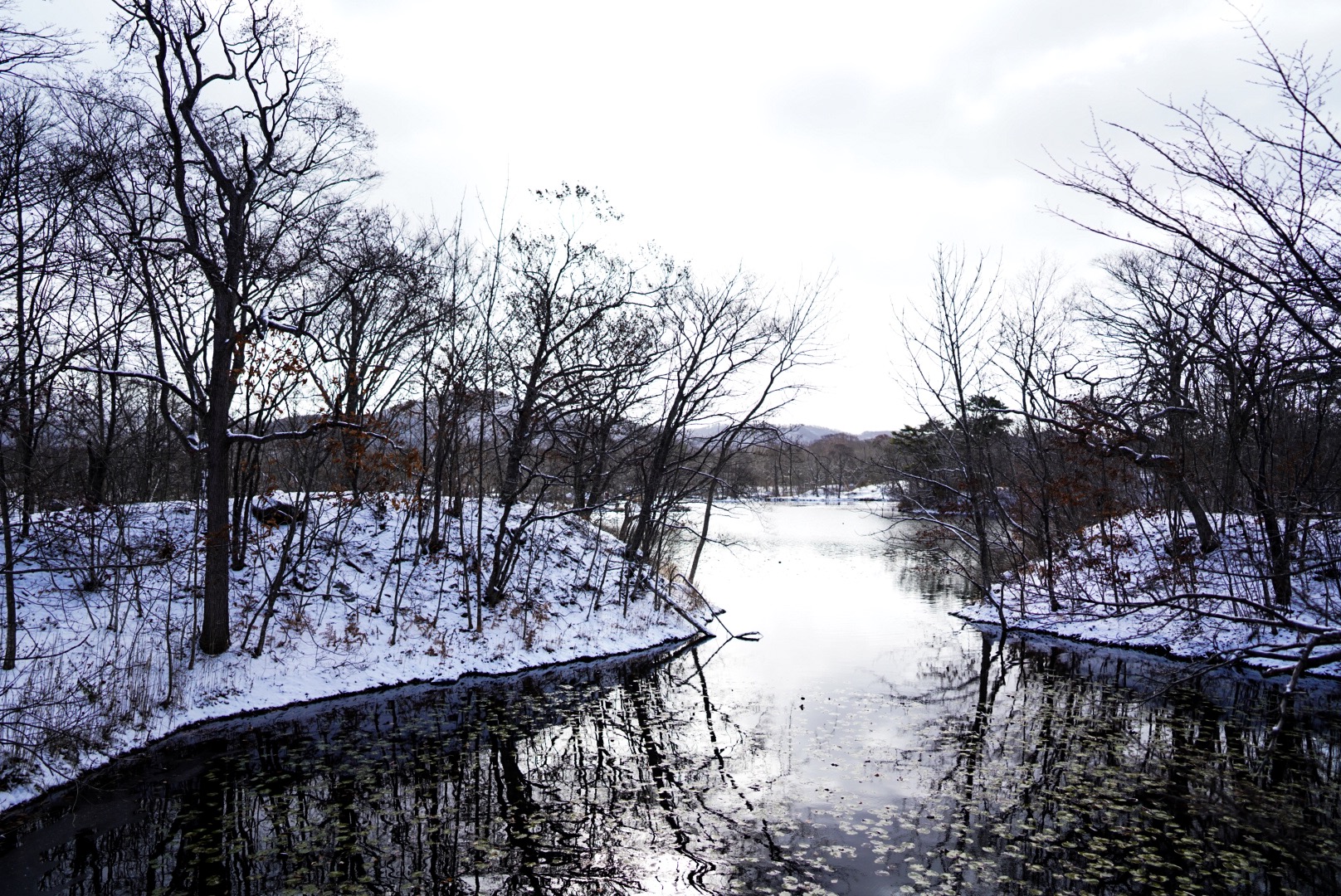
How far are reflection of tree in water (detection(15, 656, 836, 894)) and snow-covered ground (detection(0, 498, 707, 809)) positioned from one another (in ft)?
4.82

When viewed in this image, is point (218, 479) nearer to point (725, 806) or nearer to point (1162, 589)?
point (725, 806)

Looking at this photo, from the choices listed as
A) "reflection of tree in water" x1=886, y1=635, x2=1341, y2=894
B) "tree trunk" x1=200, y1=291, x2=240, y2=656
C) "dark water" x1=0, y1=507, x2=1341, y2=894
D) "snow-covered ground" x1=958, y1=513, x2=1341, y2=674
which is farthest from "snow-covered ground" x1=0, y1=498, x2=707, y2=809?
"snow-covered ground" x1=958, y1=513, x2=1341, y2=674

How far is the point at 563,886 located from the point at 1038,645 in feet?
53.5

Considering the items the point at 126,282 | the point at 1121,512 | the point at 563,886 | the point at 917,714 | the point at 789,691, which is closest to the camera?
the point at 563,886

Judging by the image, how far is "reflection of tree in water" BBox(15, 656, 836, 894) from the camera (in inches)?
291

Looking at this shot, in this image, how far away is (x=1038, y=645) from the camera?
19.7 m

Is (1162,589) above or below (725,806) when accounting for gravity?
above

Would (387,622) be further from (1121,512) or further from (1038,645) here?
(1121,512)

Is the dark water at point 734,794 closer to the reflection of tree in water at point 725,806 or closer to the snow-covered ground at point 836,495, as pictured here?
the reflection of tree in water at point 725,806

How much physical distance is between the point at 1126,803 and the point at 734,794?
4643 millimetres

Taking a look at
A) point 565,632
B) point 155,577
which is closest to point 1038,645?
point 565,632

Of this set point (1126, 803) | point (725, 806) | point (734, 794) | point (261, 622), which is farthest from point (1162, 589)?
point (261, 622)

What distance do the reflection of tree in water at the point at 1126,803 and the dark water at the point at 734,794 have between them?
39 mm

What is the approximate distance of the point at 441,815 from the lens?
888 centimetres
